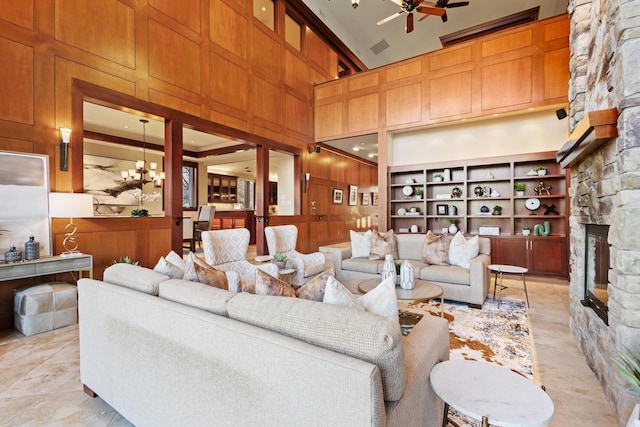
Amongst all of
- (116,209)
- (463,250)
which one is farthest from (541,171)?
(116,209)

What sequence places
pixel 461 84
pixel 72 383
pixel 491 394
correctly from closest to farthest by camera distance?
pixel 491 394, pixel 72 383, pixel 461 84

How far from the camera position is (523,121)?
563 cm

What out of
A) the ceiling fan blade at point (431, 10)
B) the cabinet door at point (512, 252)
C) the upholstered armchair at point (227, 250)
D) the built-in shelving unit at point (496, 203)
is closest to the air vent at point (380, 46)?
the ceiling fan blade at point (431, 10)

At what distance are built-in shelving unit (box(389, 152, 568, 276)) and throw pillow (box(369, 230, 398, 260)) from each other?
80.7 inches

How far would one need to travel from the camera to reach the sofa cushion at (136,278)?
1.69 m

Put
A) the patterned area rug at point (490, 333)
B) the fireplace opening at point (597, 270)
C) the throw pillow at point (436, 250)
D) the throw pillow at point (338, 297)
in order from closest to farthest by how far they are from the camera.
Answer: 1. the throw pillow at point (338, 297)
2. the fireplace opening at point (597, 270)
3. the patterned area rug at point (490, 333)
4. the throw pillow at point (436, 250)

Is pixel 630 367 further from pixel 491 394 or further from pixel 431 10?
pixel 431 10

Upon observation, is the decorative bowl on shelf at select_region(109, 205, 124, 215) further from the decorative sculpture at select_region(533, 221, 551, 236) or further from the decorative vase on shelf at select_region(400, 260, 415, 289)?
the decorative sculpture at select_region(533, 221, 551, 236)

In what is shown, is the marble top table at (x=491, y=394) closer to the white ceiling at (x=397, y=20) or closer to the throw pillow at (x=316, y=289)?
the throw pillow at (x=316, y=289)

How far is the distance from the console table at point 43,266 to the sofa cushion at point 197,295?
2377mm

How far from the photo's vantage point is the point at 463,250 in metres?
4.06

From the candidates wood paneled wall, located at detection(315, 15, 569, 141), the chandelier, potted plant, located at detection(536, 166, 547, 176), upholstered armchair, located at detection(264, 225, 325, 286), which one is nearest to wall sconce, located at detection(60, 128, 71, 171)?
upholstered armchair, located at detection(264, 225, 325, 286)

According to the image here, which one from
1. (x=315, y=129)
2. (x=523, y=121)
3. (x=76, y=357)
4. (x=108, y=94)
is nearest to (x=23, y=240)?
(x=76, y=357)

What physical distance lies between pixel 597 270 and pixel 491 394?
2066mm
